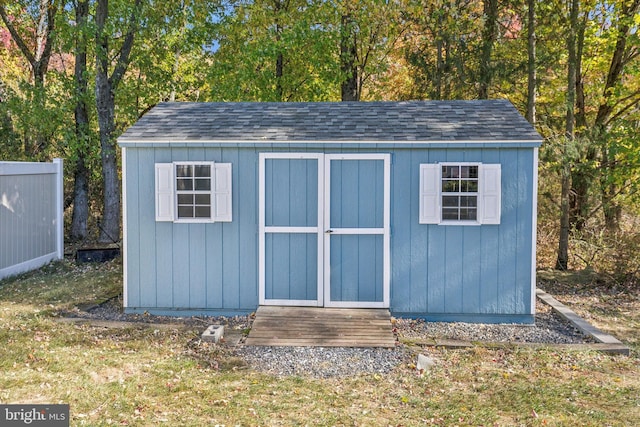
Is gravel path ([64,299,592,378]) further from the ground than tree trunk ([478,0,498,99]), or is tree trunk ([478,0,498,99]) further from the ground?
tree trunk ([478,0,498,99])

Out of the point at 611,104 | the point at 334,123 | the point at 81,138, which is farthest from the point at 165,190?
the point at 611,104

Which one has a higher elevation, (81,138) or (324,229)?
(81,138)

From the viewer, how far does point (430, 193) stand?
6.57 metres

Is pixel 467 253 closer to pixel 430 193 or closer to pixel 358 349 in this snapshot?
pixel 430 193

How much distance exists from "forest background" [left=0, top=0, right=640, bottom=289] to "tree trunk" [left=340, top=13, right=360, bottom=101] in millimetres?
56

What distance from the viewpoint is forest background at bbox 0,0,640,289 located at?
406 inches

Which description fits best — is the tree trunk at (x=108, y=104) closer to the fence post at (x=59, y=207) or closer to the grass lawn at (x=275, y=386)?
the fence post at (x=59, y=207)

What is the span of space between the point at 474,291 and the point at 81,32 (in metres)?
8.91

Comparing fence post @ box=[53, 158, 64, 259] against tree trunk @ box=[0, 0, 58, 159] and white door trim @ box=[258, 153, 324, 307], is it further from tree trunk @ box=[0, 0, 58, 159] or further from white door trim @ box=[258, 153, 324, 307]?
white door trim @ box=[258, 153, 324, 307]

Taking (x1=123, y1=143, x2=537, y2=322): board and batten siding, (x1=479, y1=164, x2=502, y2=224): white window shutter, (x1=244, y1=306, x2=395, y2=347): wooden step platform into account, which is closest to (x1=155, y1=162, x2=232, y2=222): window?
(x1=123, y1=143, x2=537, y2=322): board and batten siding

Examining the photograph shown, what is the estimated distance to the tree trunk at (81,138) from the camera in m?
11.8

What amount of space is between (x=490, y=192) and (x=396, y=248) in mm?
1350

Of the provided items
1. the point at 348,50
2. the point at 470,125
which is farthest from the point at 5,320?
the point at 348,50

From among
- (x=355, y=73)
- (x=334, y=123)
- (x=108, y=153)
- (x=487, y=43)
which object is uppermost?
(x=355, y=73)
